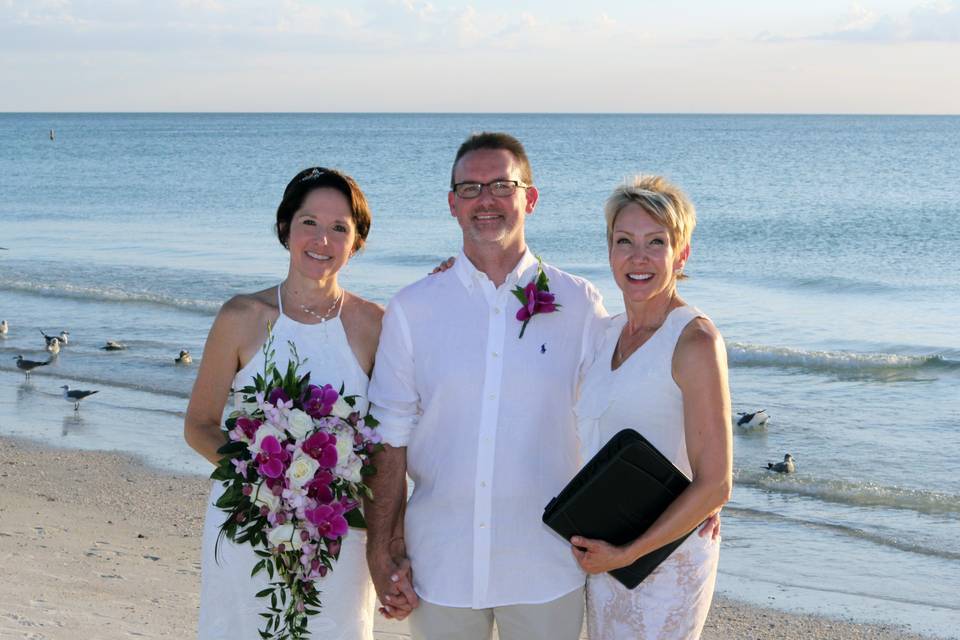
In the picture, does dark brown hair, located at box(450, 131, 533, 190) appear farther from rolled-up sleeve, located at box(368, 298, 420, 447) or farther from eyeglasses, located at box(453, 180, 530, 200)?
rolled-up sleeve, located at box(368, 298, 420, 447)

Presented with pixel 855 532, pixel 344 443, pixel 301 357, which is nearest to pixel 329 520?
pixel 344 443

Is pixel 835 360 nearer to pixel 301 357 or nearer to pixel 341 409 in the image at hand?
pixel 301 357

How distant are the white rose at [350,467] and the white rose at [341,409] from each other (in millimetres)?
141

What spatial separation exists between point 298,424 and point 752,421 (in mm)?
8936

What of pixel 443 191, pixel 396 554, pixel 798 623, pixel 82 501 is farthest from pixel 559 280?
pixel 443 191

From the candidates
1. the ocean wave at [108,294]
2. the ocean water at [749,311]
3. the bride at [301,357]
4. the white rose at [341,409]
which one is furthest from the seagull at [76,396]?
the white rose at [341,409]

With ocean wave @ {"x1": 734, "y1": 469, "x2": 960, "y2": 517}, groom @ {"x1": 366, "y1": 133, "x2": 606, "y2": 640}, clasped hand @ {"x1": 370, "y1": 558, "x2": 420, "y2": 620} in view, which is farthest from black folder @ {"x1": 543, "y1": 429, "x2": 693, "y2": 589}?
ocean wave @ {"x1": 734, "y1": 469, "x2": 960, "y2": 517}

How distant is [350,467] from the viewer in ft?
12.6

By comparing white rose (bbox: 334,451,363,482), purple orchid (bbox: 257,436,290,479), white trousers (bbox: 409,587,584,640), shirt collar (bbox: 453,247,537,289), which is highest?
shirt collar (bbox: 453,247,537,289)

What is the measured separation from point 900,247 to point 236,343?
27302 millimetres

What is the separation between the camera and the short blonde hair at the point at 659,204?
387 cm

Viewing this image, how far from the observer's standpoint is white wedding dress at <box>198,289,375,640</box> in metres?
4.20

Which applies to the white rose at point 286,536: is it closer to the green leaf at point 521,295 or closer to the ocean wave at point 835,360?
the green leaf at point 521,295

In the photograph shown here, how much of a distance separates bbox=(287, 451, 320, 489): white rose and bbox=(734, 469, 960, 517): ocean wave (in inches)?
284
